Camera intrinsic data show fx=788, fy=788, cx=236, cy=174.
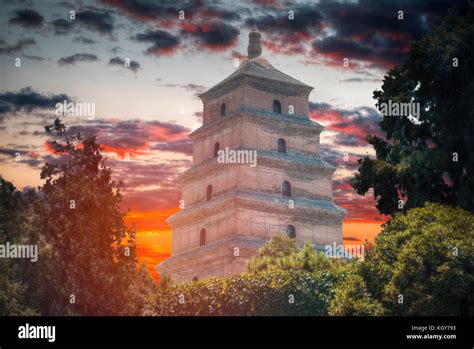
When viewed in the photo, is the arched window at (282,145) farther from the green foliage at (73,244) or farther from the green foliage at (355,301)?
the green foliage at (355,301)

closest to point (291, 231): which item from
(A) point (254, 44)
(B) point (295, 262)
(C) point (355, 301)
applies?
(B) point (295, 262)

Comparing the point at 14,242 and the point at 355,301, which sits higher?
the point at 14,242

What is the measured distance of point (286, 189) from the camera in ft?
167

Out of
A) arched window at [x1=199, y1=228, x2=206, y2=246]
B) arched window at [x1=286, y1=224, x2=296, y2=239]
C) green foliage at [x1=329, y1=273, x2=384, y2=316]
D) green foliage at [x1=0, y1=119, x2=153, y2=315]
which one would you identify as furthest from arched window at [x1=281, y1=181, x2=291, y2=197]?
green foliage at [x1=329, y1=273, x2=384, y2=316]

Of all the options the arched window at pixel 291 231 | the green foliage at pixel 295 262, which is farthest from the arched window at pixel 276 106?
the green foliage at pixel 295 262

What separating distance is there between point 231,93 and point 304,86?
5.08 m

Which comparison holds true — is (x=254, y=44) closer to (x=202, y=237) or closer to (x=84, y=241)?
(x=202, y=237)

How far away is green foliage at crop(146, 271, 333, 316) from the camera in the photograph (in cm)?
3572

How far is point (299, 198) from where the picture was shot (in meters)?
51.1

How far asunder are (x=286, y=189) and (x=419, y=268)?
24.8m

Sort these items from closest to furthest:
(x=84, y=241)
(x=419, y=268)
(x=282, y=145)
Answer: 1. (x=419, y=268)
2. (x=84, y=241)
3. (x=282, y=145)

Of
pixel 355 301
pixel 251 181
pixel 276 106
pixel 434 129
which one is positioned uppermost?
pixel 276 106

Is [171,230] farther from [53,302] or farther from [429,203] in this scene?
[429,203]

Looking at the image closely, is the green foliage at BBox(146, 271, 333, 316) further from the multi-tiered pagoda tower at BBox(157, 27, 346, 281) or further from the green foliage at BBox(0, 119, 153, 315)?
the multi-tiered pagoda tower at BBox(157, 27, 346, 281)
